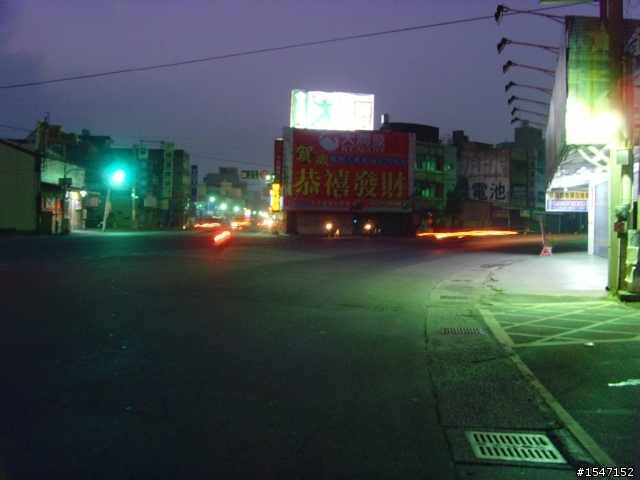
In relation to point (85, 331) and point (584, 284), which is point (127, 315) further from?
point (584, 284)

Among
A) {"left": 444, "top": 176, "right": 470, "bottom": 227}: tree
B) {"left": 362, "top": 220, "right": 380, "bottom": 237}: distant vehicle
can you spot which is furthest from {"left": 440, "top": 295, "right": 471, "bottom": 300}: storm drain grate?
{"left": 444, "top": 176, "right": 470, "bottom": 227}: tree

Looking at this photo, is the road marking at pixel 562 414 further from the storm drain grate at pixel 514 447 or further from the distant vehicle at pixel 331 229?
the distant vehicle at pixel 331 229

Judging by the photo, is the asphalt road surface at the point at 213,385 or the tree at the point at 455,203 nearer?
the asphalt road surface at the point at 213,385

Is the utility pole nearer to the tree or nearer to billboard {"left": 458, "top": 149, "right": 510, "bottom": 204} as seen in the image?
Answer: the tree

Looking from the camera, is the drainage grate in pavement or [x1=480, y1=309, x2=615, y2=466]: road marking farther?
the drainage grate in pavement

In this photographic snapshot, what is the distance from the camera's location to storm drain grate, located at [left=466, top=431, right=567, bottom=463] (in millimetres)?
5086

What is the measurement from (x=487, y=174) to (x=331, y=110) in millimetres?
27852

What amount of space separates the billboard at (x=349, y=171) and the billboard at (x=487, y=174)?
2315cm

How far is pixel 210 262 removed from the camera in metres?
24.2

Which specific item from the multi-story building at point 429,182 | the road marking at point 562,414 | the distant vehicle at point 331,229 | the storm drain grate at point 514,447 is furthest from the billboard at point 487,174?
the storm drain grate at point 514,447

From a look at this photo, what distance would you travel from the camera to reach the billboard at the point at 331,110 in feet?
219

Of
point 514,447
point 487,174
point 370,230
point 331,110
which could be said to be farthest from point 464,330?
point 487,174

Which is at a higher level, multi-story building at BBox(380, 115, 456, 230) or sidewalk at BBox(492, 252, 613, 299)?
multi-story building at BBox(380, 115, 456, 230)

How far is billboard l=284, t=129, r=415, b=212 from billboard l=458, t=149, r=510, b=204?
23152 millimetres
